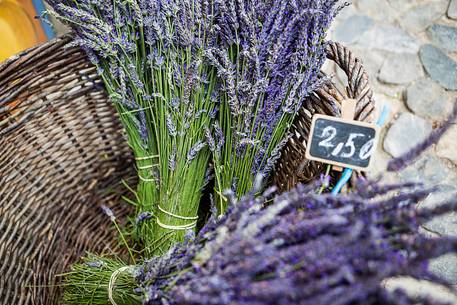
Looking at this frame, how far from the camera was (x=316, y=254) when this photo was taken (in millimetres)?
534

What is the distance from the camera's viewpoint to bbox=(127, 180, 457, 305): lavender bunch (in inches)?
20.3

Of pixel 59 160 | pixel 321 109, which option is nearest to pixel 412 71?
pixel 321 109

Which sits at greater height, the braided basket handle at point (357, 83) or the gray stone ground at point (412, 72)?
the braided basket handle at point (357, 83)

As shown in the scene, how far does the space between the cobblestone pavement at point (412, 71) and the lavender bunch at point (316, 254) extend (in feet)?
3.96

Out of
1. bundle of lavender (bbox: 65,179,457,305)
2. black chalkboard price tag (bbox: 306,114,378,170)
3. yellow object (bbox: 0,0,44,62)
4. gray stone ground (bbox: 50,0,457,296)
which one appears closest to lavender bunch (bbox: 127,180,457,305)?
bundle of lavender (bbox: 65,179,457,305)

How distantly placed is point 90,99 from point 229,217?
2.45 ft

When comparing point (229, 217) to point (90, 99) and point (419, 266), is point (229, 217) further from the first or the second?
point (90, 99)

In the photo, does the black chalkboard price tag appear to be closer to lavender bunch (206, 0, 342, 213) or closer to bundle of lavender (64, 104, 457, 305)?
lavender bunch (206, 0, 342, 213)

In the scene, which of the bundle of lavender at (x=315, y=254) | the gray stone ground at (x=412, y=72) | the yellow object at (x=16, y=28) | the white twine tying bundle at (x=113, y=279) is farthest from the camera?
the gray stone ground at (x=412, y=72)

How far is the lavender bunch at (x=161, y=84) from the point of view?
3.23 ft

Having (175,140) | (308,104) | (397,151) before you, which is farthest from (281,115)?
(397,151)

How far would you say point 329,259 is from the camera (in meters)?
0.53

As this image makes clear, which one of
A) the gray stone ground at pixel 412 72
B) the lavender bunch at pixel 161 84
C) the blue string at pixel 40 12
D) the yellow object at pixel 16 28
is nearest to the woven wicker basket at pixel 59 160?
the lavender bunch at pixel 161 84

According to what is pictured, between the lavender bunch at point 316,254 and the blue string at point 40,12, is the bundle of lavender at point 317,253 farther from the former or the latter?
the blue string at point 40,12
